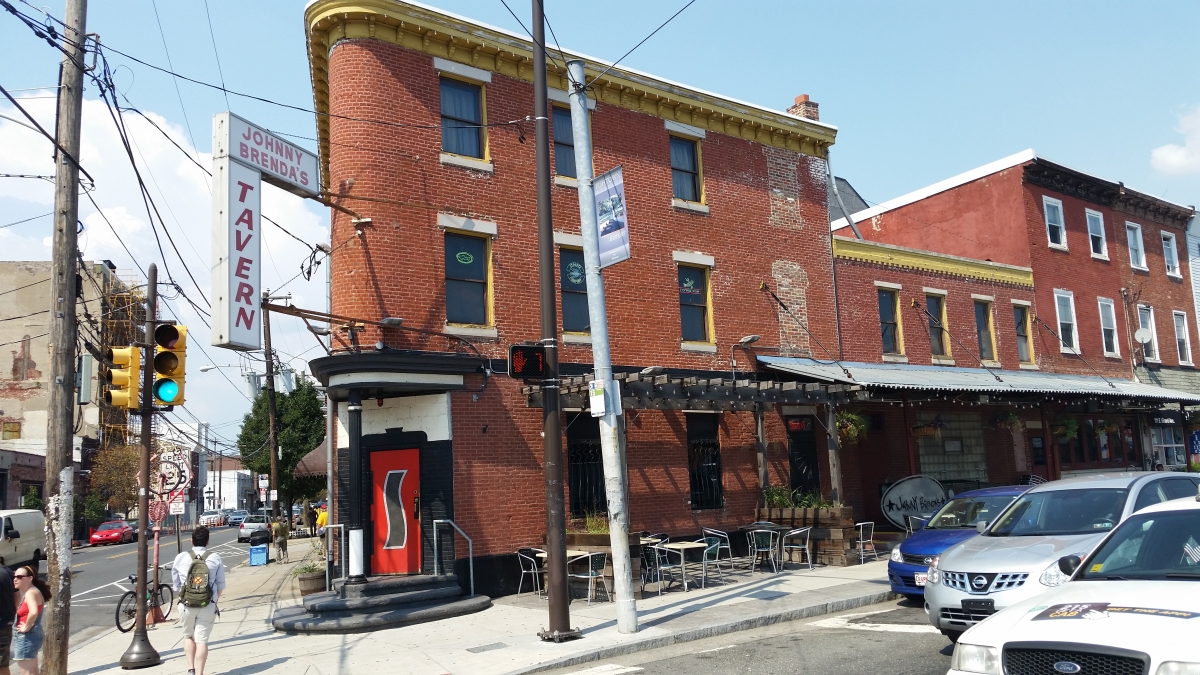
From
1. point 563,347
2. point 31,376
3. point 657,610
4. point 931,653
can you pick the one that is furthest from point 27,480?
point 931,653

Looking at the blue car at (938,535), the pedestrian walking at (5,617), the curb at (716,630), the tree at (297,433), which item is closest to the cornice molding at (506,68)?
the blue car at (938,535)

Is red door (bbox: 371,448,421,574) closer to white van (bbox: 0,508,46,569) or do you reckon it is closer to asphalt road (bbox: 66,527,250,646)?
asphalt road (bbox: 66,527,250,646)

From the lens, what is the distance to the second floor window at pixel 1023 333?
85.1ft

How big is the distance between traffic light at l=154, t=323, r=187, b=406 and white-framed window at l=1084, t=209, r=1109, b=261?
28.2 m

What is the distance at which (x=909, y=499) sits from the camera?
19.8m

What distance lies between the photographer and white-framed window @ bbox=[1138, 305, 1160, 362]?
30422mm

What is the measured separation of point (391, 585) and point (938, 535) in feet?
26.7

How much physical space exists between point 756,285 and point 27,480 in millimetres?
44111

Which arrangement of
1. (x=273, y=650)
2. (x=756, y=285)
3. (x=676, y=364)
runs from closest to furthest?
(x=273, y=650) < (x=676, y=364) < (x=756, y=285)

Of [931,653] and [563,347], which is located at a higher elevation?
[563,347]

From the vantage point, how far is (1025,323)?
26312 millimetres

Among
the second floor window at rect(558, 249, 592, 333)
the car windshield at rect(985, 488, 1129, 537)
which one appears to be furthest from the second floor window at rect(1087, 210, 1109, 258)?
the car windshield at rect(985, 488, 1129, 537)

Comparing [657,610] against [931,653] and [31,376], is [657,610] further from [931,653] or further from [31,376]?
[31,376]

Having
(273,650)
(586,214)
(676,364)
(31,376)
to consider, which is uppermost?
(31,376)
